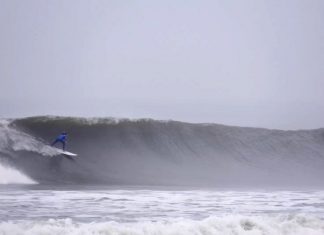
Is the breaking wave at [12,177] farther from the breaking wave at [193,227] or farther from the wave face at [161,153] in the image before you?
the breaking wave at [193,227]

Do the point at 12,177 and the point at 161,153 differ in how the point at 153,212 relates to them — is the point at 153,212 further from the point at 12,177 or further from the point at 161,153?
the point at 161,153

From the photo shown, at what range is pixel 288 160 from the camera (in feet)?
72.9

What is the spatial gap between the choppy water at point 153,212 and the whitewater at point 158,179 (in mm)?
17

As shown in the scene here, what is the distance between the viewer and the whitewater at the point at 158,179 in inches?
369

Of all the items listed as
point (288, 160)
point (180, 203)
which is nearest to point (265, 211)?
point (180, 203)

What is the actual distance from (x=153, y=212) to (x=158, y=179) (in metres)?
7.08

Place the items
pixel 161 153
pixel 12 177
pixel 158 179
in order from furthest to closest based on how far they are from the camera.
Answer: pixel 161 153, pixel 158 179, pixel 12 177

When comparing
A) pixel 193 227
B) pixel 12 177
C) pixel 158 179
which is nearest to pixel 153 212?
pixel 193 227

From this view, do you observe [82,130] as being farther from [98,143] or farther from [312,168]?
[312,168]

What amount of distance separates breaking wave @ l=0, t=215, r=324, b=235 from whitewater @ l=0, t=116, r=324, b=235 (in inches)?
0.6

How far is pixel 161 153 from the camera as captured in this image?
20.5 metres

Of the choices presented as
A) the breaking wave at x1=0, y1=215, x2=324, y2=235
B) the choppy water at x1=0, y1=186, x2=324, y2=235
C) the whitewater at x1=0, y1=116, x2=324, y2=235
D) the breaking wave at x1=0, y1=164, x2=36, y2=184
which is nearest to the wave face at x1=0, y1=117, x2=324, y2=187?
the whitewater at x1=0, y1=116, x2=324, y2=235

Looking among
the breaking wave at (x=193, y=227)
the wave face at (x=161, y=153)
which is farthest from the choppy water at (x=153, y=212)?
the wave face at (x=161, y=153)

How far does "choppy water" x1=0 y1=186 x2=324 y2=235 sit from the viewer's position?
8.61m
